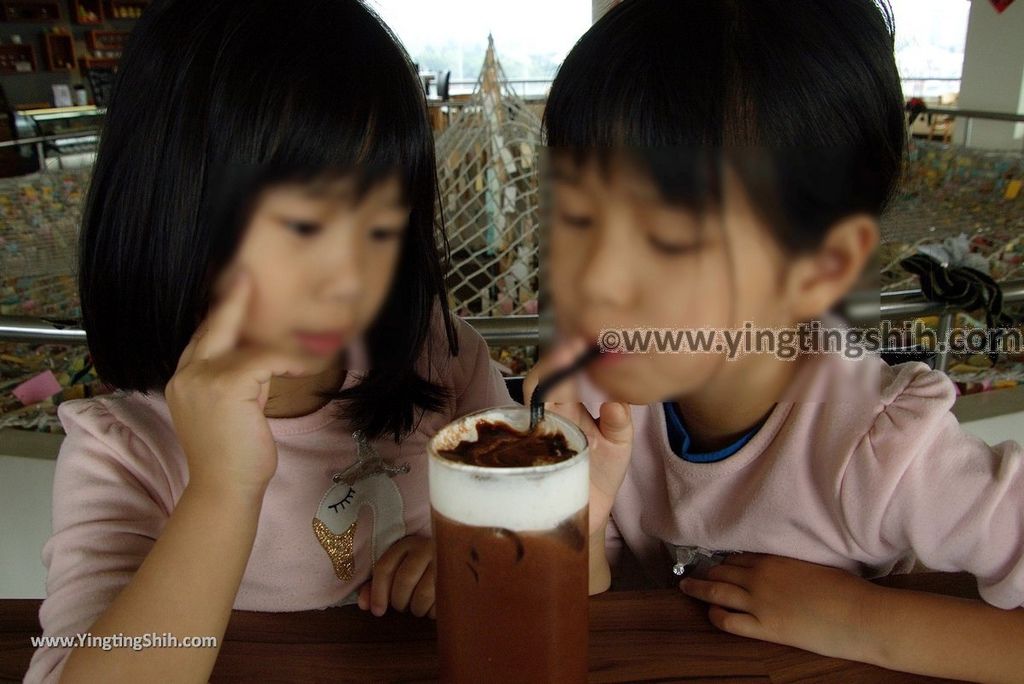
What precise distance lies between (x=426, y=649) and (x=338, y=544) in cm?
21

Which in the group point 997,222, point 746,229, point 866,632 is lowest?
point 866,632

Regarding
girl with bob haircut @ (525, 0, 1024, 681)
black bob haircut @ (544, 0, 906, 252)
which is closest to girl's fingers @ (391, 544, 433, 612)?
girl with bob haircut @ (525, 0, 1024, 681)

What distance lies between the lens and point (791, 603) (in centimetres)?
50

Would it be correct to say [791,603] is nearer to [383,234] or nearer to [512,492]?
[512,492]

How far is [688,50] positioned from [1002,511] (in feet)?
1.31

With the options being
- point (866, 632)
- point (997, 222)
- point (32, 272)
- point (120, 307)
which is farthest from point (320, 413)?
point (32, 272)

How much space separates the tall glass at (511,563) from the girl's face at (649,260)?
0.27 feet

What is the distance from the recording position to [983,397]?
1.17 meters

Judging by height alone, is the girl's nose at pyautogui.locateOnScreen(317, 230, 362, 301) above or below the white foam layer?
above

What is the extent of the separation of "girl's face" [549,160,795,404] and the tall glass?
3.3 inches

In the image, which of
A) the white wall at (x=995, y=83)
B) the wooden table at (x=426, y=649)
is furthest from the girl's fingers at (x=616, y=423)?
the white wall at (x=995, y=83)

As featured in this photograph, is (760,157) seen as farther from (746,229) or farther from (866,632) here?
(866,632)

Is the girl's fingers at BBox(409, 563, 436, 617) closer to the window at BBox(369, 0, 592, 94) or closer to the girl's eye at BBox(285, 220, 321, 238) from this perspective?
the girl's eye at BBox(285, 220, 321, 238)

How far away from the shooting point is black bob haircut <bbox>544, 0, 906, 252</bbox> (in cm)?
28
